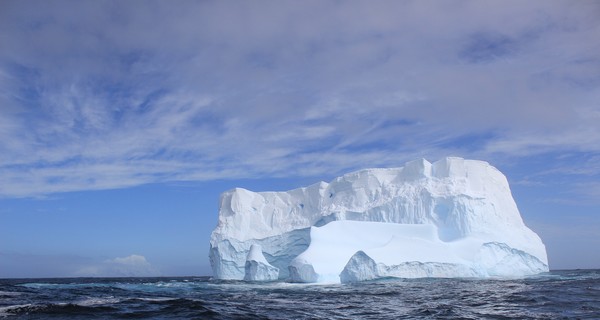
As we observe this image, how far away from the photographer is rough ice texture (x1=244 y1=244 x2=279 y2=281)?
31.4 meters

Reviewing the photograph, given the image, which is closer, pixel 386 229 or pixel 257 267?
pixel 386 229

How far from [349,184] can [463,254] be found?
11.8m

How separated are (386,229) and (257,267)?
28.1 feet

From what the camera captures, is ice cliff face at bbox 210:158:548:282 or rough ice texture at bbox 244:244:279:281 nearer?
ice cliff face at bbox 210:158:548:282

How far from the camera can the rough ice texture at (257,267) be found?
1235 inches

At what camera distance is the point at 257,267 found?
31406 mm

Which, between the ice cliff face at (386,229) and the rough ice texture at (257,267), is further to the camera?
the rough ice texture at (257,267)

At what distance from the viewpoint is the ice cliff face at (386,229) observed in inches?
1017

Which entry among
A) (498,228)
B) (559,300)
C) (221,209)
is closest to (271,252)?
(221,209)

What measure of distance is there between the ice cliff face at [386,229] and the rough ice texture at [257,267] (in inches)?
3.5

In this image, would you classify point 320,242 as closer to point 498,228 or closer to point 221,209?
point 498,228

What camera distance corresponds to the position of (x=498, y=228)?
3045 centimetres

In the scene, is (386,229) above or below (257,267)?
above

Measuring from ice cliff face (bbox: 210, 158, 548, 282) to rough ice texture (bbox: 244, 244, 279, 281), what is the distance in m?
0.09
